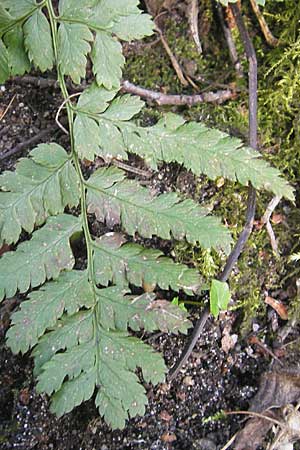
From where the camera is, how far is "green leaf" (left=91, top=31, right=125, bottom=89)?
2721 mm

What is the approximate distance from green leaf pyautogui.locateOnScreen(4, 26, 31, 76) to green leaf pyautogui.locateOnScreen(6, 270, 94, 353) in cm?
93

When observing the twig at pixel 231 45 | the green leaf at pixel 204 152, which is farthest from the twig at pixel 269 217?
the twig at pixel 231 45

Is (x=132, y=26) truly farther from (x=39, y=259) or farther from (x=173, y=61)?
(x=39, y=259)

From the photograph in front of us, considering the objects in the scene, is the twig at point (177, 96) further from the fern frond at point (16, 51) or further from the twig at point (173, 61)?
the fern frond at point (16, 51)

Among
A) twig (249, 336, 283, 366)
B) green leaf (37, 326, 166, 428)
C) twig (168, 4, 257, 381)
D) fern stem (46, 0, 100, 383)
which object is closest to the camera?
green leaf (37, 326, 166, 428)

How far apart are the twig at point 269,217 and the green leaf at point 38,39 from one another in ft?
4.03

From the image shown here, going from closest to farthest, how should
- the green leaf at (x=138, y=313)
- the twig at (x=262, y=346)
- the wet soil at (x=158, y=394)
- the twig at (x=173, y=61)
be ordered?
the green leaf at (x=138, y=313) → the wet soil at (x=158, y=394) → the twig at (x=262, y=346) → the twig at (x=173, y=61)

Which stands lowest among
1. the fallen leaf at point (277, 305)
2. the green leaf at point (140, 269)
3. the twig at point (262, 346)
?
the twig at point (262, 346)

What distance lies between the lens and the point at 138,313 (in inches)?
101

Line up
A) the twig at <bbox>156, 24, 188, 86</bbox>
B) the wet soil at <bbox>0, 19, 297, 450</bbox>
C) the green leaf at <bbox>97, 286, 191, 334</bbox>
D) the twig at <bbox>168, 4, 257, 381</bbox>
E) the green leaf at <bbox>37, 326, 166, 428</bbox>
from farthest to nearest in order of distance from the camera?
the twig at <bbox>156, 24, 188, 86</bbox> → the twig at <bbox>168, 4, 257, 381</bbox> → the wet soil at <bbox>0, 19, 297, 450</bbox> → the green leaf at <bbox>97, 286, 191, 334</bbox> → the green leaf at <bbox>37, 326, 166, 428</bbox>

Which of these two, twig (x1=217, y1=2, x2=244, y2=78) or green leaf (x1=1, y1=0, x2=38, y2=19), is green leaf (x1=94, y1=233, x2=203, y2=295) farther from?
twig (x1=217, y1=2, x2=244, y2=78)

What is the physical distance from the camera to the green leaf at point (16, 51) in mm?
2752

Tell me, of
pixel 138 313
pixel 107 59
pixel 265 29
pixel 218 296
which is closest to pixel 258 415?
pixel 218 296

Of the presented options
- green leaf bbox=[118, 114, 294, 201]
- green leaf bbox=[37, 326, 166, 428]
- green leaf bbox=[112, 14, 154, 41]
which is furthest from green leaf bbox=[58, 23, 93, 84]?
green leaf bbox=[37, 326, 166, 428]
